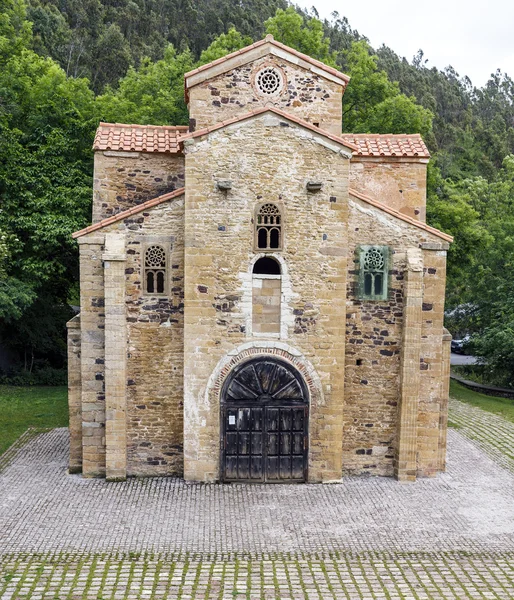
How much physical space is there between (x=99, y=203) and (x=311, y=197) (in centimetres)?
582

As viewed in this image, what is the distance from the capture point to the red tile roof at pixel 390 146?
669 inches

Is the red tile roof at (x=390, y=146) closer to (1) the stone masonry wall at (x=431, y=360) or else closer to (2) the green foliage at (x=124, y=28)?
(1) the stone masonry wall at (x=431, y=360)

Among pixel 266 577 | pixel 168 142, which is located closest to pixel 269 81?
pixel 168 142

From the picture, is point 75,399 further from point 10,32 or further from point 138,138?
point 10,32

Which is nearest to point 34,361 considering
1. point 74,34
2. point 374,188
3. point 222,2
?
point 374,188

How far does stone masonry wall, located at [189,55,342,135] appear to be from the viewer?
618 inches

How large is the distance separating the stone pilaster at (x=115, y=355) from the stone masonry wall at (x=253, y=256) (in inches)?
60.4

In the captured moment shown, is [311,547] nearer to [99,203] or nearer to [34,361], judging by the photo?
[99,203]

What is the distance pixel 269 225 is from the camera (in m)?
14.7

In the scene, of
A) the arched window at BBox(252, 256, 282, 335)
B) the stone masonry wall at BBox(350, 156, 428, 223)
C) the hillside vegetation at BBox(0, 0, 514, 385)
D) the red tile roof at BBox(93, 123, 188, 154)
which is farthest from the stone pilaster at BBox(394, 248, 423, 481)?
the hillside vegetation at BBox(0, 0, 514, 385)

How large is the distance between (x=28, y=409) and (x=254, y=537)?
1338 cm

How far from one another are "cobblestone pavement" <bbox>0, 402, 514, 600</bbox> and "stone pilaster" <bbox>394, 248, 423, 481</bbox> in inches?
A: 33.4

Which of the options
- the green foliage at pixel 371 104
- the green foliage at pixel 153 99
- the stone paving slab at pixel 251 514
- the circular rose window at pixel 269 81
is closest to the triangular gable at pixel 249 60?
the circular rose window at pixel 269 81

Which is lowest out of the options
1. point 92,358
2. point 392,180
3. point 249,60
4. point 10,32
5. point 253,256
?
point 92,358
